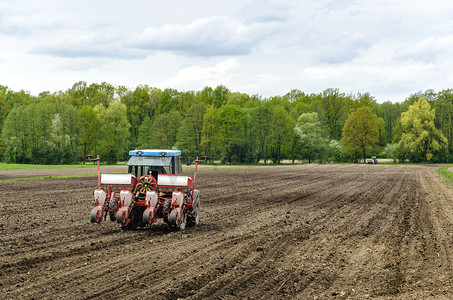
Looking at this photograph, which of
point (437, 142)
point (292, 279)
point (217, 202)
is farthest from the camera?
point (437, 142)

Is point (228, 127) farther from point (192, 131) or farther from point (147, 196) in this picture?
point (147, 196)

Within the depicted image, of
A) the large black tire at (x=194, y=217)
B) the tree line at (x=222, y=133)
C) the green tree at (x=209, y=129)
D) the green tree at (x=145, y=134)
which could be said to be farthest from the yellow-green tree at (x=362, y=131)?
the large black tire at (x=194, y=217)

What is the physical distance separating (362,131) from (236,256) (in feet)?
284

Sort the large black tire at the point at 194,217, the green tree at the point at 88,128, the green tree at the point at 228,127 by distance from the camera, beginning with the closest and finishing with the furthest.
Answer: the large black tire at the point at 194,217
the green tree at the point at 88,128
the green tree at the point at 228,127

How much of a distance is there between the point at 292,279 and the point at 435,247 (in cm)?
516

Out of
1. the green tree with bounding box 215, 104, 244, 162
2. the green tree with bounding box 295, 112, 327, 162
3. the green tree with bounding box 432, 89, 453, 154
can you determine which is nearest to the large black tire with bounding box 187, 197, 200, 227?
the green tree with bounding box 215, 104, 244, 162

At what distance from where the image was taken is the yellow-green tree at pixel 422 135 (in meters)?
83.3

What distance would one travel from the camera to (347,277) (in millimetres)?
8836

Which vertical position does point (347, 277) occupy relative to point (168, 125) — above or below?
below

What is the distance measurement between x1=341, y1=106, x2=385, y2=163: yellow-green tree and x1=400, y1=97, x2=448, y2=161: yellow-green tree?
7.31 meters

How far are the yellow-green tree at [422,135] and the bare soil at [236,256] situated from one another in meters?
70.6

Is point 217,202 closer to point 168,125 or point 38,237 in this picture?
point 38,237

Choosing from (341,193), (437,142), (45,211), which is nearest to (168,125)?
(437,142)

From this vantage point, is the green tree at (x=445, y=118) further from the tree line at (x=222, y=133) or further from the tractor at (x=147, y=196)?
the tractor at (x=147, y=196)
